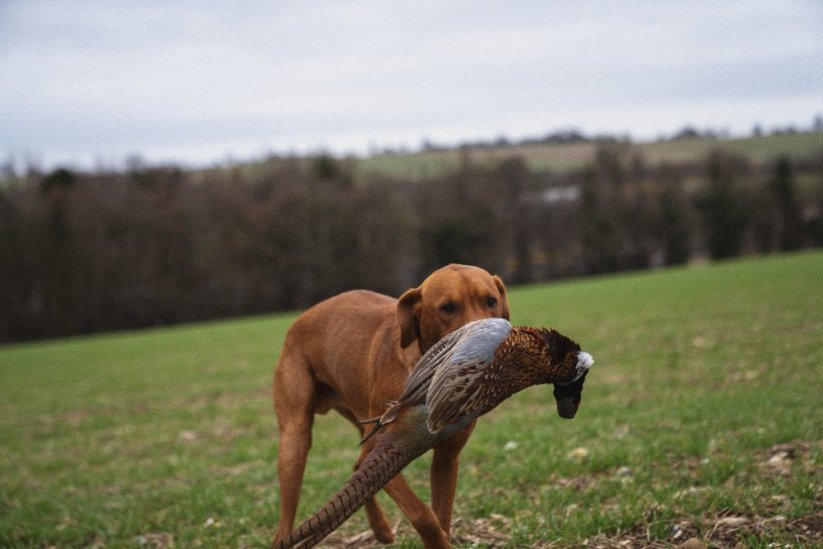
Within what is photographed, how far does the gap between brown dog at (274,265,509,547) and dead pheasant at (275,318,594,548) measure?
467 millimetres

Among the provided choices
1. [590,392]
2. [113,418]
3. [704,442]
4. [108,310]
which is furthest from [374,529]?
[108,310]

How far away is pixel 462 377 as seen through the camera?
330 centimetres

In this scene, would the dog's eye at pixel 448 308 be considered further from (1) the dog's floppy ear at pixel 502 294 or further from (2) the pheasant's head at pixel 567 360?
(2) the pheasant's head at pixel 567 360

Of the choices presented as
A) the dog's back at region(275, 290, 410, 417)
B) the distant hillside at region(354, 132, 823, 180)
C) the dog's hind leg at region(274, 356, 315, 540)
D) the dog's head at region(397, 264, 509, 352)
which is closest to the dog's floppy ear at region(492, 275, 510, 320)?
the dog's head at region(397, 264, 509, 352)

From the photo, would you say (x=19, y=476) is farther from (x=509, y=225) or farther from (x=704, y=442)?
(x=509, y=225)

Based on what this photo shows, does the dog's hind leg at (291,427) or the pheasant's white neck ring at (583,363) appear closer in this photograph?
the pheasant's white neck ring at (583,363)

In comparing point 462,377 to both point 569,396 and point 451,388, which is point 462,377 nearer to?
point 451,388

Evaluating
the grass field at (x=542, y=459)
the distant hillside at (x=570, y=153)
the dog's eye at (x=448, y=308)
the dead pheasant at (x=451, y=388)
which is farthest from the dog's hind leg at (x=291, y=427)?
the distant hillside at (x=570, y=153)

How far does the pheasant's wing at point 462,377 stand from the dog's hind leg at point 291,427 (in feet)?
6.24

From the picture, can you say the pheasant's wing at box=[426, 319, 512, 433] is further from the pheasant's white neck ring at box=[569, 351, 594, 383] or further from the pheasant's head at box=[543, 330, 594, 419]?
the pheasant's white neck ring at box=[569, 351, 594, 383]

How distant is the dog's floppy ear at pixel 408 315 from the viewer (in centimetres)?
414

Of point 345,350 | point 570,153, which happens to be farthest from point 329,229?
point 345,350

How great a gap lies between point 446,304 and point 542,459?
3164 mm

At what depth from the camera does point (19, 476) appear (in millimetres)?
9359
